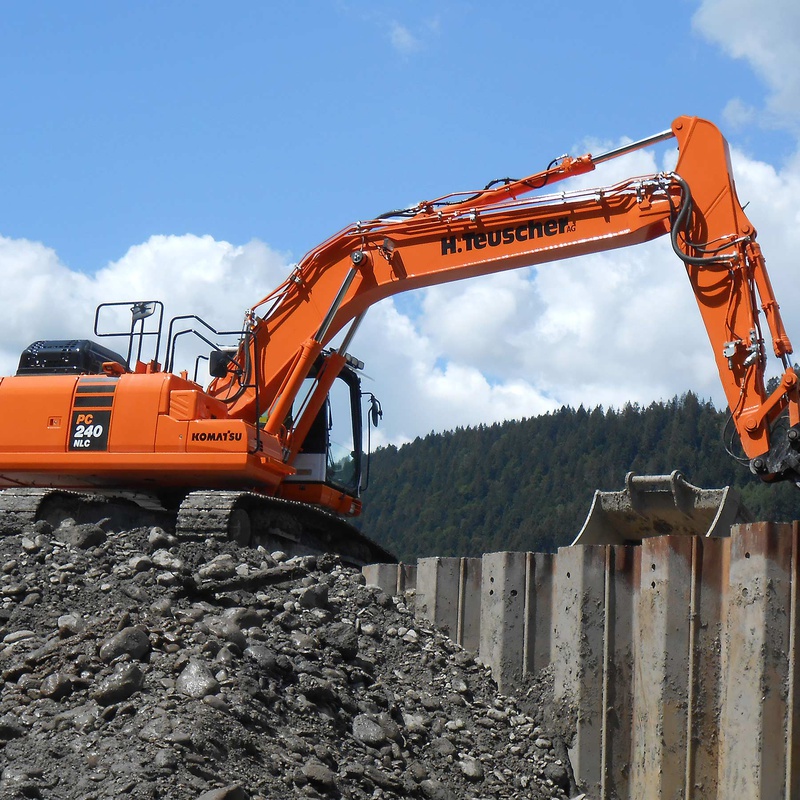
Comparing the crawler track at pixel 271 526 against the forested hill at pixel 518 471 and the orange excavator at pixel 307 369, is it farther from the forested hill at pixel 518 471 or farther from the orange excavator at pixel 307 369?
the forested hill at pixel 518 471

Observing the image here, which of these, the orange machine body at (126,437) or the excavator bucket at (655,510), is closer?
the excavator bucket at (655,510)

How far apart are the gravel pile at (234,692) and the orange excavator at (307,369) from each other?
2059 millimetres

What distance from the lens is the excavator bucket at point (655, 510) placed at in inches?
361

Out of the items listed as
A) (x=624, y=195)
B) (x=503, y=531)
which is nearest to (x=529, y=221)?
(x=624, y=195)

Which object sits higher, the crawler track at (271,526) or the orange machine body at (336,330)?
the orange machine body at (336,330)

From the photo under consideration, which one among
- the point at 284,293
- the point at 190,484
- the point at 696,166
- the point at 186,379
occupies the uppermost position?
the point at 696,166

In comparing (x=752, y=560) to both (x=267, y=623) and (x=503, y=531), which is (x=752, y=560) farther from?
(x=503, y=531)

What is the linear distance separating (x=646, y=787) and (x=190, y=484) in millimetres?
6233

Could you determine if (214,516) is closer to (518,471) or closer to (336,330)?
(336,330)

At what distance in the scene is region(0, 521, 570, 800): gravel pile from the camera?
5.82 meters

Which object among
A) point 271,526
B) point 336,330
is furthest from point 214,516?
point 336,330

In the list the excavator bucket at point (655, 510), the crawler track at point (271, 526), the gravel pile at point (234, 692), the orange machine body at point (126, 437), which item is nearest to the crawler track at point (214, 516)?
the crawler track at point (271, 526)

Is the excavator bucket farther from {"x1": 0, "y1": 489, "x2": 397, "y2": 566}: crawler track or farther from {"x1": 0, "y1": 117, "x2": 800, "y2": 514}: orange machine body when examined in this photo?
{"x1": 0, "y1": 489, "x2": 397, "y2": 566}: crawler track

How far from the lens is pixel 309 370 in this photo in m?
12.0
